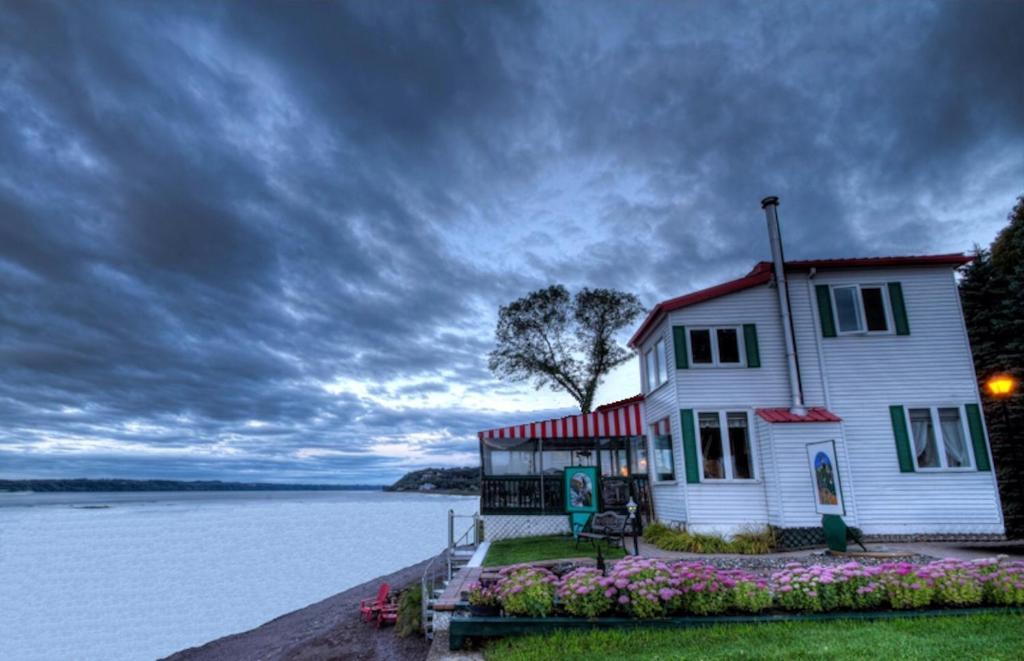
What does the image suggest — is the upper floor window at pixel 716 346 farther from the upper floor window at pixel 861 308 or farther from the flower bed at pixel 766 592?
the flower bed at pixel 766 592

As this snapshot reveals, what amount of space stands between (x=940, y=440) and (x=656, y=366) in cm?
719

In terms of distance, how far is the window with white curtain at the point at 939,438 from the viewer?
1314 centimetres

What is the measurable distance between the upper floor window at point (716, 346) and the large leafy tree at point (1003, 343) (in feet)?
27.3

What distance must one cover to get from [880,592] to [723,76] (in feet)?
40.3

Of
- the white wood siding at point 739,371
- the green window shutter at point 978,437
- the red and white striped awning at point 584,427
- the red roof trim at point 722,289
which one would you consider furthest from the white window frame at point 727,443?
the green window shutter at point 978,437

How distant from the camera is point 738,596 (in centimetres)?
687

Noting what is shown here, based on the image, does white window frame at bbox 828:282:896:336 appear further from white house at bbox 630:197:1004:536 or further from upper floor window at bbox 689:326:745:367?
upper floor window at bbox 689:326:745:367

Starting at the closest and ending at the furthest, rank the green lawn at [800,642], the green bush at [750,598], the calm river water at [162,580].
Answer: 1. the green lawn at [800,642]
2. the green bush at [750,598]
3. the calm river water at [162,580]

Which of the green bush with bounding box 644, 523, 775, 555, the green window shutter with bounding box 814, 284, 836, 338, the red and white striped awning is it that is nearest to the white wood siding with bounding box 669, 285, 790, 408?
the green window shutter with bounding box 814, 284, 836, 338

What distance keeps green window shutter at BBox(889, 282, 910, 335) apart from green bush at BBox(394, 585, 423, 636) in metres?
14.6

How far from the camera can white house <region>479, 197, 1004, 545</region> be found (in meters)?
12.9

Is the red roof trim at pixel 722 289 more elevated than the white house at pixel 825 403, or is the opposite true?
the red roof trim at pixel 722 289

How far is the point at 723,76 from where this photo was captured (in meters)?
13.9

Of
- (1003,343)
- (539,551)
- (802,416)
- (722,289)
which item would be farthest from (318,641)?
(1003,343)
